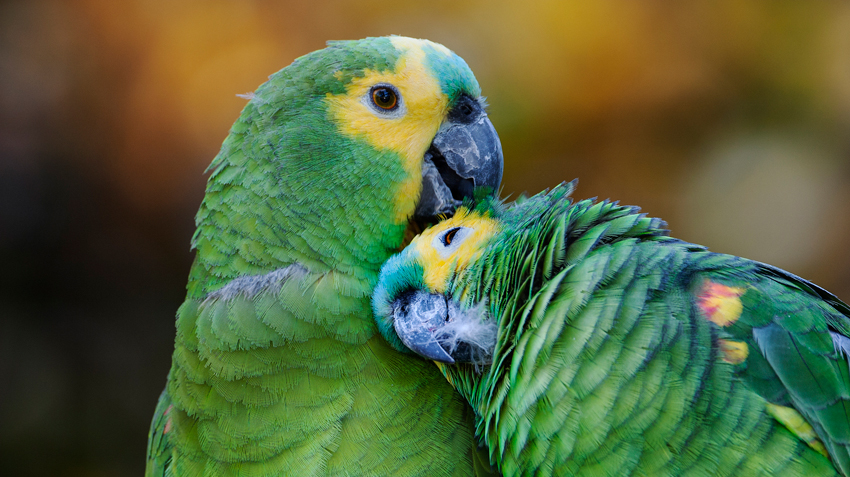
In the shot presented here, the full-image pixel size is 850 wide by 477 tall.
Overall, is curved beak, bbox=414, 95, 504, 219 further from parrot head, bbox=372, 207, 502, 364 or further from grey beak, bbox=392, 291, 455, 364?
grey beak, bbox=392, 291, 455, 364

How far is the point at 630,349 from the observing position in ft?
2.48

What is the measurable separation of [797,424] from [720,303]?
0.17 m

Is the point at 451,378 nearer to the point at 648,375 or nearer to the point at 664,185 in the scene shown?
the point at 648,375

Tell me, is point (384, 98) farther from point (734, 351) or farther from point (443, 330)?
point (734, 351)

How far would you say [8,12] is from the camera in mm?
2162

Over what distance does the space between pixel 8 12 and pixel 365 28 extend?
136cm

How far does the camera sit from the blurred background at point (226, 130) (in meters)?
2.28

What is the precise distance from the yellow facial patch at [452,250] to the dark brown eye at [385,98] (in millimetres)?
279

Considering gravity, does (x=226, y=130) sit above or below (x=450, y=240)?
below

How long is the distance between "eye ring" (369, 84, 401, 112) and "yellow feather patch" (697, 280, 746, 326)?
657 millimetres

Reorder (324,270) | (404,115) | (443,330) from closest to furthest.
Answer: (443,330) → (324,270) → (404,115)

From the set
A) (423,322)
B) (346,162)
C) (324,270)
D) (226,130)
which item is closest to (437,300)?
(423,322)

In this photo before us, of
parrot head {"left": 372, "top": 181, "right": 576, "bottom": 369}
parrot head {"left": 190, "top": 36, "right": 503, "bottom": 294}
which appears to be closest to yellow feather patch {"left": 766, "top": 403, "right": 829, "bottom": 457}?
parrot head {"left": 372, "top": 181, "right": 576, "bottom": 369}

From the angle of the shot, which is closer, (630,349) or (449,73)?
(630,349)
